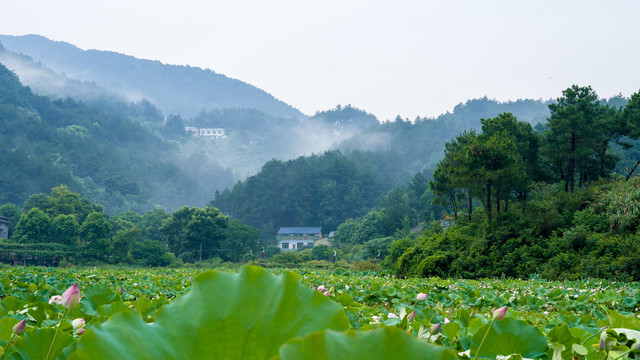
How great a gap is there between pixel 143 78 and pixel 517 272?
206m

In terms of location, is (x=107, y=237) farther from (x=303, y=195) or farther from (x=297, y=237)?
(x=303, y=195)

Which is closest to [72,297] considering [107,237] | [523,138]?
[523,138]

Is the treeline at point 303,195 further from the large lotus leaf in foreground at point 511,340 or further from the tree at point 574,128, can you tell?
the large lotus leaf in foreground at point 511,340

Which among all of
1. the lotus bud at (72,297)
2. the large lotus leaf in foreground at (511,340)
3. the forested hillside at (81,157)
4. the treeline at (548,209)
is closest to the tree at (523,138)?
the treeline at (548,209)

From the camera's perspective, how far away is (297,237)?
197 ft

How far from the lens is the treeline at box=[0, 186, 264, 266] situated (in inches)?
1329

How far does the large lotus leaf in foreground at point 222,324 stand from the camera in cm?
36

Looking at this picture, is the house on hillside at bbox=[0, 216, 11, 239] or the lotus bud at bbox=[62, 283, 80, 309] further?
the house on hillside at bbox=[0, 216, 11, 239]

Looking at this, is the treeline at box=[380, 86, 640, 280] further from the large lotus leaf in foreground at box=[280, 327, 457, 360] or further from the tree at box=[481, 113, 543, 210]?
the large lotus leaf in foreground at box=[280, 327, 457, 360]

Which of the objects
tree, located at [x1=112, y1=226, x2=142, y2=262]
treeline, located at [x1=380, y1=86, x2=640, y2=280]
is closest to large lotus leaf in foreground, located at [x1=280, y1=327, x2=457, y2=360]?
treeline, located at [x1=380, y1=86, x2=640, y2=280]

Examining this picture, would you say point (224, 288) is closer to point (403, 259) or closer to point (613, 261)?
point (613, 261)

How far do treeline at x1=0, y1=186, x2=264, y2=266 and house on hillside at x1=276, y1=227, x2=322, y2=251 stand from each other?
1554 cm

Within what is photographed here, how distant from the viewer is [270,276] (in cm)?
40

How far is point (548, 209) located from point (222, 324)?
718 inches
